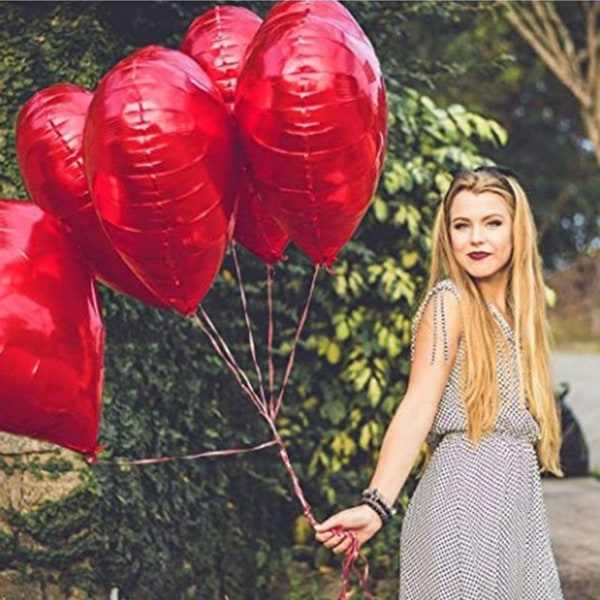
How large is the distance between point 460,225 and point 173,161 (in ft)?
2.28

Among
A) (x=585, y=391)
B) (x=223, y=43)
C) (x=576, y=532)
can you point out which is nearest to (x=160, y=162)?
(x=223, y=43)

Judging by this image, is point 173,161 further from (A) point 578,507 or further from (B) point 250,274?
(A) point 578,507

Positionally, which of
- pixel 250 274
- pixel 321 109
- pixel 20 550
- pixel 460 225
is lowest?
pixel 20 550

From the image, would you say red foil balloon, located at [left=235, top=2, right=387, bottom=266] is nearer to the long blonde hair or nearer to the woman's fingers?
the long blonde hair

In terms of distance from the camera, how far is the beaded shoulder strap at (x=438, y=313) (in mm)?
2543

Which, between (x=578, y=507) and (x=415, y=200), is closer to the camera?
(x=415, y=200)

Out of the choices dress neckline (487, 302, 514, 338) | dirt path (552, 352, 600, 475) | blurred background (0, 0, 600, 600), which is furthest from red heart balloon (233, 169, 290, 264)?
dirt path (552, 352, 600, 475)

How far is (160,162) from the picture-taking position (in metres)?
2.34

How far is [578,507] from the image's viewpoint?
611cm

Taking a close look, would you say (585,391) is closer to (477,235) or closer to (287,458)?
(287,458)

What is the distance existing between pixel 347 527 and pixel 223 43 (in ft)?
3.73

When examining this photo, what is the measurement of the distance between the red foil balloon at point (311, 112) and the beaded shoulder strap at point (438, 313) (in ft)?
0.88

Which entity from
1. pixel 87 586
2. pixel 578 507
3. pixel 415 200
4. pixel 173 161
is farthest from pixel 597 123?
pixel 173 161

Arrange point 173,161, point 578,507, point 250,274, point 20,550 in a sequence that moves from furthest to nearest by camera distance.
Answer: point 578,507
point 250,274
point 20,550
point 173,161
